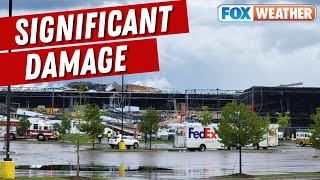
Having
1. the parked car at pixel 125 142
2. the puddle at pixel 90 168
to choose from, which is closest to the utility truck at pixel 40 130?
the parked car at pixel 125 142

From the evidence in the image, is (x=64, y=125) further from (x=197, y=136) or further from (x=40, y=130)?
(x=197, y=136)

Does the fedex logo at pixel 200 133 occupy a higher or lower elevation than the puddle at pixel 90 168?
higher

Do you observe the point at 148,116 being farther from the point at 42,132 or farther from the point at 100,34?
the point at 100,34

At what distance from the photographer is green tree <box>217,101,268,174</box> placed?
113 ft

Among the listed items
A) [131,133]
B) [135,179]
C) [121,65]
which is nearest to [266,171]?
[135,179]

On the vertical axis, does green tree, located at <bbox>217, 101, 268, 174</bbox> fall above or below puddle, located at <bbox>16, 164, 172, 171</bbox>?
above

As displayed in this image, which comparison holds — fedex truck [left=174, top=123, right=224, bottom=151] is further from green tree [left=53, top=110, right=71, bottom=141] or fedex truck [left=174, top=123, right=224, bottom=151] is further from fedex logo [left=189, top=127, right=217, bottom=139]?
green tree [left=53, top=110, right=71, bottom=141]

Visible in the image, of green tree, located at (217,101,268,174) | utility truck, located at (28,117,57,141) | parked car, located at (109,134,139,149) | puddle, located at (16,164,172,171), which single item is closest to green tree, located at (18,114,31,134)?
utility truck, located at (28,117,57,141)

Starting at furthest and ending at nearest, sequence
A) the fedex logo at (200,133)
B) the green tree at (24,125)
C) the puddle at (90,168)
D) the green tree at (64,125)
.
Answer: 1. the green tree at (24,125)
2. the green tree at (64,125)
3. the fedex logo at (200,133)
4. the puddle at (90,168)

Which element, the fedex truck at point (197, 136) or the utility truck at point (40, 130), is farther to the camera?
the utility truck at point (40, 130)

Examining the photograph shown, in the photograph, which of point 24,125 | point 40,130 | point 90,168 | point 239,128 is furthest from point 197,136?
point 24,125

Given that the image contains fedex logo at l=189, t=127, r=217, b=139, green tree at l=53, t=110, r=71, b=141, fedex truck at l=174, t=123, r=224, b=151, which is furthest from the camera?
green tree at l=53, t=110, r=71, b=141

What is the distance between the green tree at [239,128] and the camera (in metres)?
34.4

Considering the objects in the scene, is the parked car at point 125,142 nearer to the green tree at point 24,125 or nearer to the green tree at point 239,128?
the green tree at point 24,125
